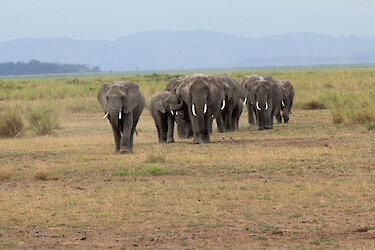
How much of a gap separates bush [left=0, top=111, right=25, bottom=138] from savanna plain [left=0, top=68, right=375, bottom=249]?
120 centimetres

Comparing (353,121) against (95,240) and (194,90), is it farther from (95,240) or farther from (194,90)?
(95,240)

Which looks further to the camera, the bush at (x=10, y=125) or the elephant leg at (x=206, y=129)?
the bush at (x=10, y=125)

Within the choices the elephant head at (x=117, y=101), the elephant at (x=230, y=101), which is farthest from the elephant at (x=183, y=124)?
the elephant head at (x=117, y=101)

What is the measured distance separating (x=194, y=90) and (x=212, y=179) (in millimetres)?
5514

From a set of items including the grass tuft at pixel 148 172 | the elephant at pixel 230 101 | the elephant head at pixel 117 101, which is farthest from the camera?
the elephant at pixel 230 101

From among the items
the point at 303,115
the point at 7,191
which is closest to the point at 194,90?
the point at 7,191

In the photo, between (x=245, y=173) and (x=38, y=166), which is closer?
(x=245, y=173)

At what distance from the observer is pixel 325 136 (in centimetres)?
1803

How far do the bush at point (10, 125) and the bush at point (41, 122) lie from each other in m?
0.82

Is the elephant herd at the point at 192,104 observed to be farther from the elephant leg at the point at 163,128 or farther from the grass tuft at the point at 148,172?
the grass tuft at the point at 148,172

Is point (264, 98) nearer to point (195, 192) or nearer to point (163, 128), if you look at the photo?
point (163, 128)

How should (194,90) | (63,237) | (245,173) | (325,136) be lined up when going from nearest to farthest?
1. (63,237)
2. (245,173)
3. (194,90)
4. (325,136)

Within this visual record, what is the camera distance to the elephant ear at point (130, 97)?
1495cm

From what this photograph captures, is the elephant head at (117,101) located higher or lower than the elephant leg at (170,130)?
higher
